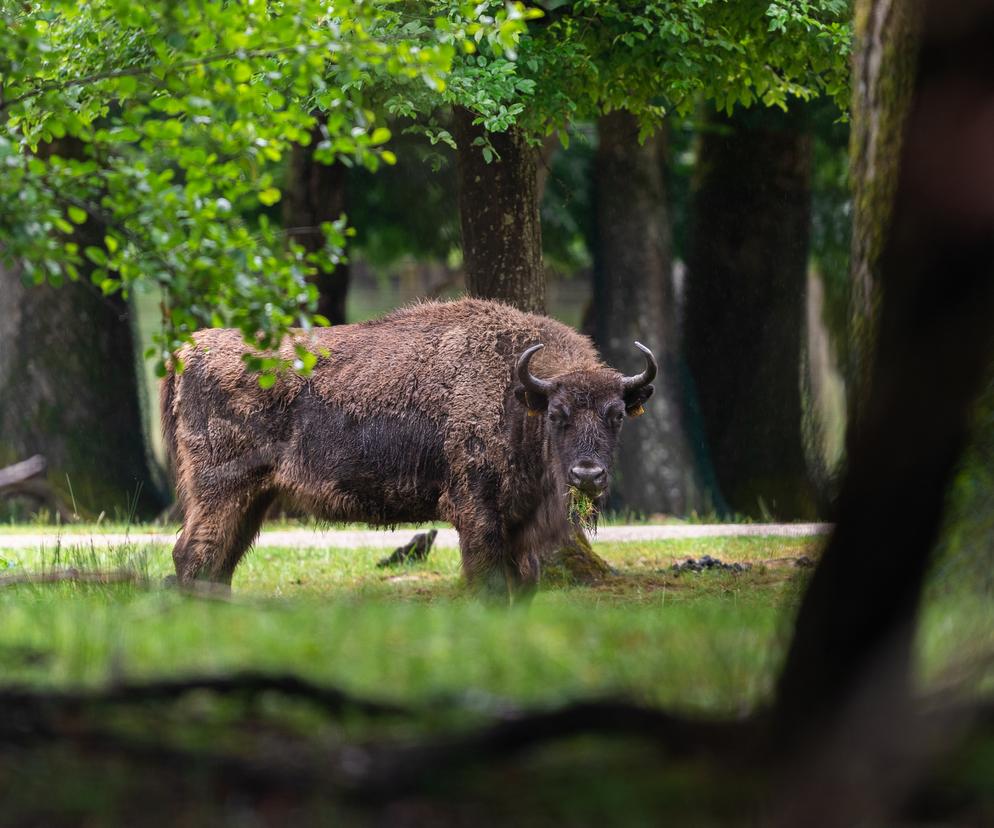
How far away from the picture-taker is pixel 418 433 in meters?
10.8

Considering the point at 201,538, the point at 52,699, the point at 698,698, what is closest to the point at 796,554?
the point at 201,538

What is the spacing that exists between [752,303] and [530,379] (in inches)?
428

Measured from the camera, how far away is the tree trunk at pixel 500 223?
42.3 feet

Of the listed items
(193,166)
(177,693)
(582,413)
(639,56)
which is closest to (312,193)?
(639,56)

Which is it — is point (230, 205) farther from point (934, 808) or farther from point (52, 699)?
point (934, 808)

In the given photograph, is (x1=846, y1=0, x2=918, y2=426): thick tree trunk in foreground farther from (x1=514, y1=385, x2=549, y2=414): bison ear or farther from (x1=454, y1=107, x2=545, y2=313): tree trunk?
(x1=454, y1=107, x2=545, y2=313): tree trunk

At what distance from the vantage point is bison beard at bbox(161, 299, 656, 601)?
1057 cm

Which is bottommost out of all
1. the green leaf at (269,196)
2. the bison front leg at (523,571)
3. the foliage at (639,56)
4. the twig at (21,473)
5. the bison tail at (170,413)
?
the bison front leg at (523,571)

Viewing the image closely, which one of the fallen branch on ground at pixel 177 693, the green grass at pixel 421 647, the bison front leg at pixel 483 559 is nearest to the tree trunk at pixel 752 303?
the bison front leg at pixel 483 559

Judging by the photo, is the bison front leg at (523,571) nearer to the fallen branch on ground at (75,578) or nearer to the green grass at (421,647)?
the fallen branch on ground at (75,578)

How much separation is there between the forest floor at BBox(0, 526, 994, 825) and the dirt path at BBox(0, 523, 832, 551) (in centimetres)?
752

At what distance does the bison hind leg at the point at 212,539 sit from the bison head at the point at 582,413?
2.45 metres

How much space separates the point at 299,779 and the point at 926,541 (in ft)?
6.14

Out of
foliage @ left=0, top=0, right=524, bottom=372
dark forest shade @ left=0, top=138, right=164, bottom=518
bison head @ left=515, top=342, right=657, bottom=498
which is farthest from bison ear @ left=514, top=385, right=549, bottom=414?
dark forest shade @ left=0, top=138, right=164, bottom=518
